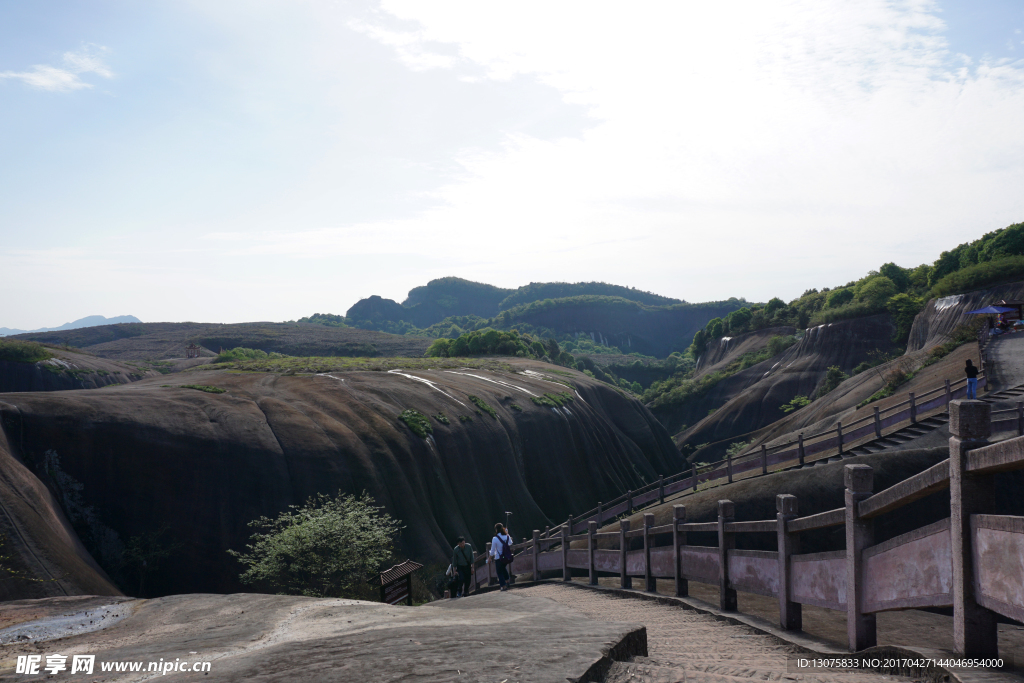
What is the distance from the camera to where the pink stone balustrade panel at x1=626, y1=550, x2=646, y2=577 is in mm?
11984

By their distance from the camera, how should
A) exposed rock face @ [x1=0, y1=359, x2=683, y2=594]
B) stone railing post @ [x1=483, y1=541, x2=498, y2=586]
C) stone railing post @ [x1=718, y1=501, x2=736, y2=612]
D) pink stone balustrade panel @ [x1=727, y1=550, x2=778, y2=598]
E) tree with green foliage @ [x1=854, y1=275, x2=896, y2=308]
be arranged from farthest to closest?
tree with green foliage @ [x1=854, y1=275, x2=896, y2=308], stone railing post @ [x1=483, y1=541, x2=498, y2=586], exposed rock face @ [x1=0, y1=359, x2=683, y2=594], stone railing post @ [x1=718, y1=501, x2=736, y2=612], pink stone balustrade panel @ [x1=727, y1=550, x2=778, y2=598]

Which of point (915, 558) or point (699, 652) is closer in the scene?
point (915, 558)

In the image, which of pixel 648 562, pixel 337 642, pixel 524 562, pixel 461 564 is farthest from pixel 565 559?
pixel 337 642

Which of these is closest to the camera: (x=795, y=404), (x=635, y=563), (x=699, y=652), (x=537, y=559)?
(x=699, y=652)

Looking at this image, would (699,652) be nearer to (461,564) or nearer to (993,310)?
(461,564)

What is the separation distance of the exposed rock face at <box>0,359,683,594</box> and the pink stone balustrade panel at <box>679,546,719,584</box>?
1301 centimetres

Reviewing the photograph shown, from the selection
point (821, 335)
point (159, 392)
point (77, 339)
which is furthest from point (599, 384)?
point (77, 339)

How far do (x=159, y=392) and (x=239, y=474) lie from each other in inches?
231

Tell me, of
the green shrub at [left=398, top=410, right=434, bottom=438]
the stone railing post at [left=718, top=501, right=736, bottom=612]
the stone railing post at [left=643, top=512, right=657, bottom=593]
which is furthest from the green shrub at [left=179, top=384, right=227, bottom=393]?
the stone railing post at [left=718, top=501, right=736, bottom=612]

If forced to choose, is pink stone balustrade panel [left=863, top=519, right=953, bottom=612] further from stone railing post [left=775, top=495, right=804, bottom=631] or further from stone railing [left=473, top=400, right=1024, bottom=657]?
stone railing post [left=775, top=495, right=804, bottom=631]

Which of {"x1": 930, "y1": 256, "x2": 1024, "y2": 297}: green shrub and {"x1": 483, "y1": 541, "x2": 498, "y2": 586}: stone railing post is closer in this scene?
{"x1": 483, "y1": 541, "x2": 498, "y2": 586}: stone railing post

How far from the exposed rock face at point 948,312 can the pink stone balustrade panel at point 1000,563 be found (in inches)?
1773

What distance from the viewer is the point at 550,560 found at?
16797 mm

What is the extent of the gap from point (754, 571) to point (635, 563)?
4154 mm
